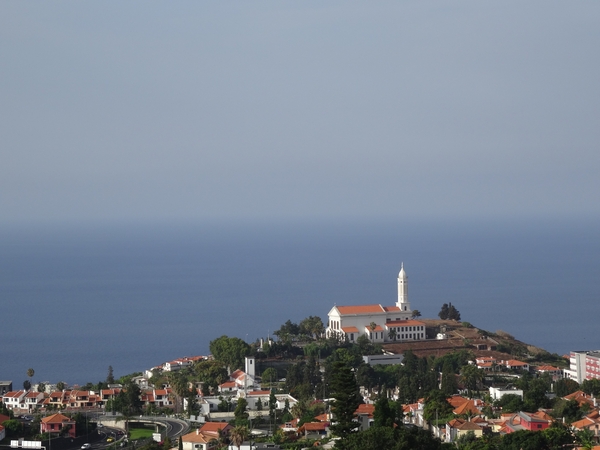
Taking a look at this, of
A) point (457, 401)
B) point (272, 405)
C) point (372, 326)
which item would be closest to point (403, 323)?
point (372, 326)

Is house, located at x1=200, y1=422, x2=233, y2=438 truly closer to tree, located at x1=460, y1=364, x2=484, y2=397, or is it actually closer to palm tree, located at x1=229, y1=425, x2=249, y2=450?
palm tree, located at x1=229, y1=425, x2=249, y2=450

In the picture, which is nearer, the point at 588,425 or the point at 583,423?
the point at 588,425

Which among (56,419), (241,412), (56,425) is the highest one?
(241,412)

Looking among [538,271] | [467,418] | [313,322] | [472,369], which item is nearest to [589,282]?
[538,271]

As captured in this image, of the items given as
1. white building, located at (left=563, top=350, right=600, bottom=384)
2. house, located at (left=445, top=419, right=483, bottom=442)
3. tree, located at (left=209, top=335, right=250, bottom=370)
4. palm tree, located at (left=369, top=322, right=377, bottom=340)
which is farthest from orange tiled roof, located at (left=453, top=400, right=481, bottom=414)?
palm tree, located at (left=369, top=322, right=377, bottom=340)

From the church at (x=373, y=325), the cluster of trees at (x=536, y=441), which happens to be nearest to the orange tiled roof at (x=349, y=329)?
the church at (x=373, y=325)

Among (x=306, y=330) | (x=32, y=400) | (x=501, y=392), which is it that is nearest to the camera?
(x=501, y=392)

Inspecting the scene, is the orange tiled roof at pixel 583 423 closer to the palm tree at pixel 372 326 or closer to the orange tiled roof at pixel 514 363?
the orange tiled roof at pixel 514 363

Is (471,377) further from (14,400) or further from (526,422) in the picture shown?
(14,400)
